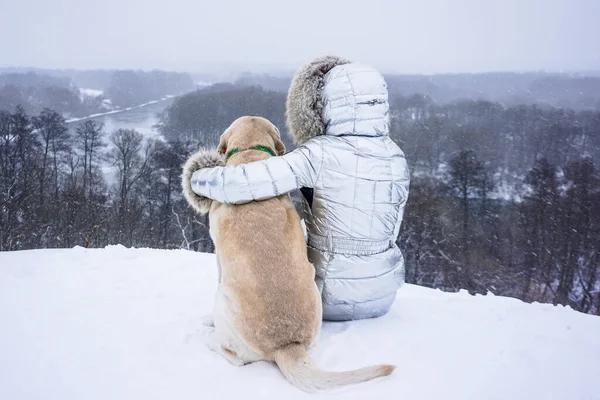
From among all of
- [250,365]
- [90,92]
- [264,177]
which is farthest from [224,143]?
[90,92]

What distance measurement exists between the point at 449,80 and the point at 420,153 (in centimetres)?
5195

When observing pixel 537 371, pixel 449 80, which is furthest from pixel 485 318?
pixel 449 80

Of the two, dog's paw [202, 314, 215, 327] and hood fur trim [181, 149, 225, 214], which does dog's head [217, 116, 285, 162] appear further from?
dog's paw [202, 314, 215, 327]

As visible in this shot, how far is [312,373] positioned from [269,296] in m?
0.55

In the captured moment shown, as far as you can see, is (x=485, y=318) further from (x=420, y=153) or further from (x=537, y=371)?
(x=420, y=153)

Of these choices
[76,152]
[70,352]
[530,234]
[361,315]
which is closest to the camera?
[70,352]

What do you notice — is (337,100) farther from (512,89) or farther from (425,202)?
(512,89)

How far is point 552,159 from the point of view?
164 ft

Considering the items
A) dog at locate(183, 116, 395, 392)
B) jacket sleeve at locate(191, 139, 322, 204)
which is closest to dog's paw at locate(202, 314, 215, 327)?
dog at locate(183, 116, 395, 392)

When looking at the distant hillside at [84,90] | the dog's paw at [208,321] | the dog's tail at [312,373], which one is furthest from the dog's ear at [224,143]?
the distant hillside at [84,90]

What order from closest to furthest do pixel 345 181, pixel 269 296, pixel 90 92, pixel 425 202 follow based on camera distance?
pixel 269 296, pixel 345 181, pixel 425 202, pixel 90 92

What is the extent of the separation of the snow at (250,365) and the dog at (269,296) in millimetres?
106

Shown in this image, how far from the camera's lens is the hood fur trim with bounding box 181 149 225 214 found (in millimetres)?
3434

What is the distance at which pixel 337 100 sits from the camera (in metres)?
3.33
